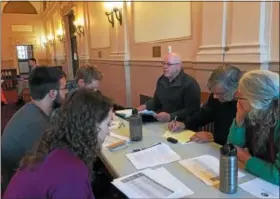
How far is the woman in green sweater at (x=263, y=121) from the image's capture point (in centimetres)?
116

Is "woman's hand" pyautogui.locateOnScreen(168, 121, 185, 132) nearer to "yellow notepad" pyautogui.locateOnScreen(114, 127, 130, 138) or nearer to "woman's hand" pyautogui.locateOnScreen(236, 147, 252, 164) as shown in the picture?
"yellow notepad" pyautogui.locateOnScreen(114, 127, 130, 138)

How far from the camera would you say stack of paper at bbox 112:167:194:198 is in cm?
108

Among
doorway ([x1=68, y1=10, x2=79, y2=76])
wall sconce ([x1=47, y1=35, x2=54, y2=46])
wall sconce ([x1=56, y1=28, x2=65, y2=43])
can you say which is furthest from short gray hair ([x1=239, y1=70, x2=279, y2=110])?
wall sconce ([x1=47, y1=35, x2=54, y2=46])

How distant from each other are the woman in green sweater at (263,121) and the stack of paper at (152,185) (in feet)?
1.09

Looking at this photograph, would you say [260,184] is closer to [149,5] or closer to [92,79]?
[92,79]

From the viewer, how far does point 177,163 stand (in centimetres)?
137

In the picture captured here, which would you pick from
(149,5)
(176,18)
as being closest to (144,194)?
(176,18)

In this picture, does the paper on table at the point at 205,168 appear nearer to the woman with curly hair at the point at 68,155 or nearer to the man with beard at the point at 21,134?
the woman with curly hair at the point at 68,155

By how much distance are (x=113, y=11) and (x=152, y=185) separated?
12.2 ft

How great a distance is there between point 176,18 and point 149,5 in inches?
19.6

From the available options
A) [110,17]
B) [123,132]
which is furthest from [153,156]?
[110,17]

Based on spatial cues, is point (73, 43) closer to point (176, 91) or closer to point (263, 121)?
point (176, 91)

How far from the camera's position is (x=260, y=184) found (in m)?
1.13

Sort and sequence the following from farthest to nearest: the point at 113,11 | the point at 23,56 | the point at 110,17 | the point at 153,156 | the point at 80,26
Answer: the point at 23,56 < the point at 80,26 < the point at 110,17 < the point at 113,11 < the point at 153,156
